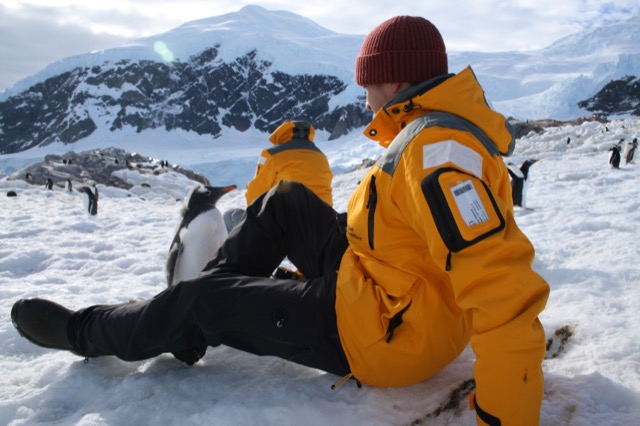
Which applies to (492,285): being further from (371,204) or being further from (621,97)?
(621,97)

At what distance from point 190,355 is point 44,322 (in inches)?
17.4

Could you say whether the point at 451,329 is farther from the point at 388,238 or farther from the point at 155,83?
the point at 155,83

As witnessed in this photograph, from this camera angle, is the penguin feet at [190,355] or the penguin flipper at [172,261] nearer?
the penguin feet at [190,355]

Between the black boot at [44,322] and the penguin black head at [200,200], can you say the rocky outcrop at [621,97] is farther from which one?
the black boot at [44,322]

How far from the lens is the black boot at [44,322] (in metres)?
1.49

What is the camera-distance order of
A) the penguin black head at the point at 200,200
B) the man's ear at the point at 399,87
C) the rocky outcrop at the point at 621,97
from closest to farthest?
the man's ear at the point at 399,87 → the penguin black head at the point at 200,200 → the rocky outcrop at the point at 621,97

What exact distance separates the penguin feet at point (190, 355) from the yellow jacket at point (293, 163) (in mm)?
1713

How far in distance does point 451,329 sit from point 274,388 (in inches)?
19.5

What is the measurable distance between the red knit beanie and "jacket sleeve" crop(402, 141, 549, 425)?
0.47 meters

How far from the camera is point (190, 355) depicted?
150 centimetres

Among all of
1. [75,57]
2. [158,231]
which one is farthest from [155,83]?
[158,231]

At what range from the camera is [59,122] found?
Result: 77.9 metres

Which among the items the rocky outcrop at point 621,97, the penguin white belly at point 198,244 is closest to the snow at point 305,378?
the penguin white belly at point 198,244

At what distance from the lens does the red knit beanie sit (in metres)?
1.37
